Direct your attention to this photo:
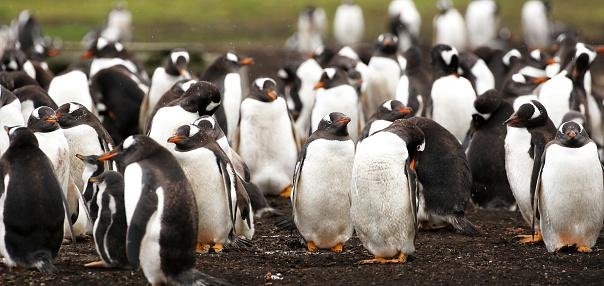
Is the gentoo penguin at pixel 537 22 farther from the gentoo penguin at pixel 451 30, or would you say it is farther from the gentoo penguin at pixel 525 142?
the gentoo penguin at pixel 525 142

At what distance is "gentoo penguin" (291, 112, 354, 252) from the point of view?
891cm

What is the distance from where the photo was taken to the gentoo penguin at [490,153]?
11.5 m

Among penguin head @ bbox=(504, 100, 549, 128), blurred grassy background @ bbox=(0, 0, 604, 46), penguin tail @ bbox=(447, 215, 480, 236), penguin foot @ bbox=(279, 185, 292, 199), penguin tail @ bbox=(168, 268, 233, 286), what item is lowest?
penguin tail @ bbox=(447, 215, 480, 236)

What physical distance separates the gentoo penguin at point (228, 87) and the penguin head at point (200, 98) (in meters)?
2.78

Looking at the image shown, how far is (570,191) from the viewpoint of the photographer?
28.7 feet

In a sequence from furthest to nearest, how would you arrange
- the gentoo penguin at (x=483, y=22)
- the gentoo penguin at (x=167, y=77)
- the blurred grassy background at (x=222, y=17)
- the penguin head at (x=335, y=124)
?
the blurred grassy background at (x=222, y=17) < the gentoo penguin at (x=483, y=22) < the gentoo penguin at (x=167, y=77) < the penguin head at (x=335, y=124)

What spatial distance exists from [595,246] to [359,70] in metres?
6.36

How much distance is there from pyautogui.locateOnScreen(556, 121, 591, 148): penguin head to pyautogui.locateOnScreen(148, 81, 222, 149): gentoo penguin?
3030mm

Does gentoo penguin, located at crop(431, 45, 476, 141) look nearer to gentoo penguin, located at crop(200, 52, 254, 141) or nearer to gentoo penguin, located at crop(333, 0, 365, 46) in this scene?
gentoo penguin, located at crop(200, 52, 254, 141)

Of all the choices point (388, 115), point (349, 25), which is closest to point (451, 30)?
point (349, 25)

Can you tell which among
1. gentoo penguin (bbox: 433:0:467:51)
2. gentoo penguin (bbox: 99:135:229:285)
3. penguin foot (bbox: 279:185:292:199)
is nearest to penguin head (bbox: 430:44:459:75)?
penguin foot (bbox: 279:185:292:199)

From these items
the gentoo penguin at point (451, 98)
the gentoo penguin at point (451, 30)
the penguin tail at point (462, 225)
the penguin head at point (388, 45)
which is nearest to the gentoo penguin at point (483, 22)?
the gentoo penguin at point (451, 30)

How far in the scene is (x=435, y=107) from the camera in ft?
43.9

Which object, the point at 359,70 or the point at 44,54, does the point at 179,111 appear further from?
the point at 44,54
